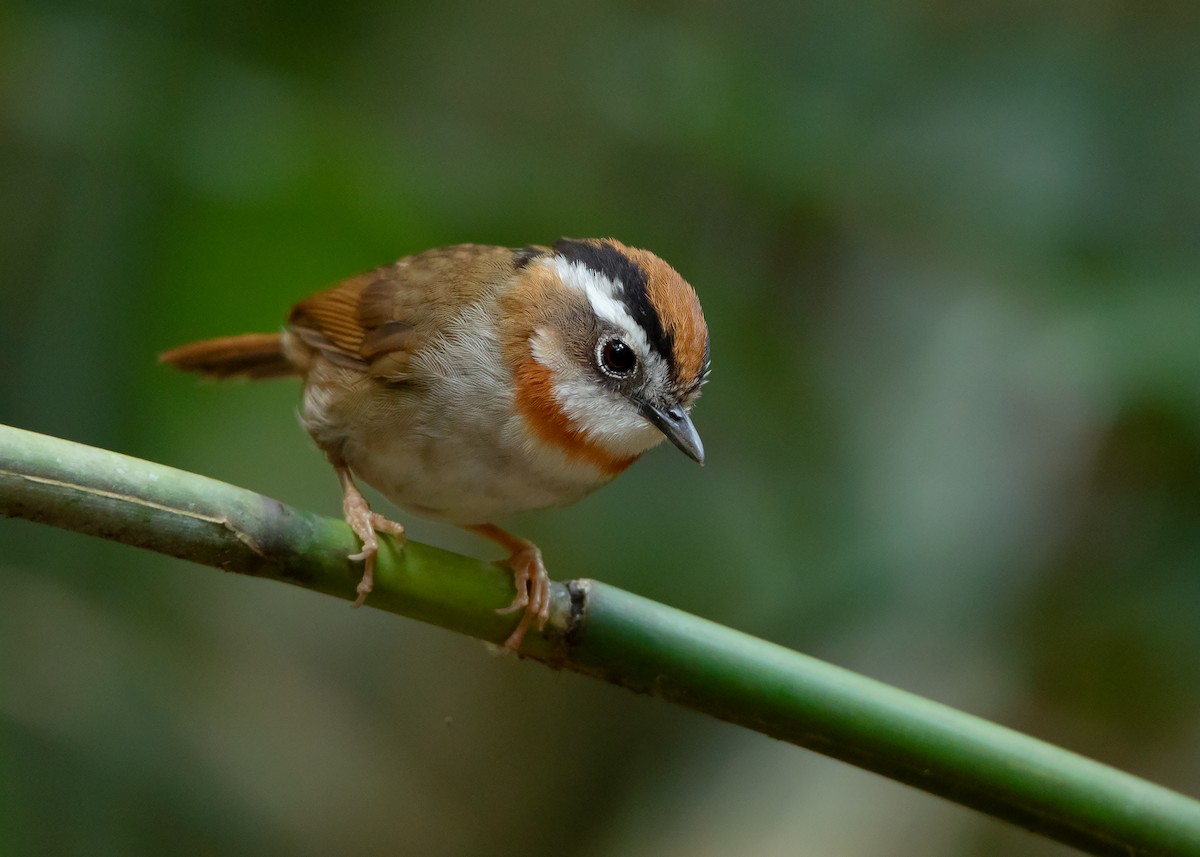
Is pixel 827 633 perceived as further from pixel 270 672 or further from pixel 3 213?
pixel 3 213

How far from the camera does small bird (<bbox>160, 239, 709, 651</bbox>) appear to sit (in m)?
2.98

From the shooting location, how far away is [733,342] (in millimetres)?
3732

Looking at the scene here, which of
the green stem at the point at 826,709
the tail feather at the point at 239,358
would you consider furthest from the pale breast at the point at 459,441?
the green stem at the point at 826,709

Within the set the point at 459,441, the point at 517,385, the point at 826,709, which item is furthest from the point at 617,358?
the point at 826,709

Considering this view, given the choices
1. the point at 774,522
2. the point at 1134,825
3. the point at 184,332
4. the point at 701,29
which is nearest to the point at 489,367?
the point at 184,332

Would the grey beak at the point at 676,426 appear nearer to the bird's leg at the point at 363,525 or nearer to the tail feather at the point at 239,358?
the bird's leg at the point at 363,525

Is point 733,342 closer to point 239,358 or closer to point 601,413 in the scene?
point 601,413

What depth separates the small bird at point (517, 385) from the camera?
2.98 metres

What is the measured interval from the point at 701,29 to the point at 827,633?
235cm

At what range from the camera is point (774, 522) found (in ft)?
12.5

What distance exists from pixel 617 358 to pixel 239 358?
158 centimetres

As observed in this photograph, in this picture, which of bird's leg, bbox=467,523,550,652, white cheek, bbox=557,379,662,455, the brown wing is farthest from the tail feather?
white cheek, bbox=557,379,662,455

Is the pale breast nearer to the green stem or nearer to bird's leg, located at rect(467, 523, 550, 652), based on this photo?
bird's leg, located at rect(467, 523, 550, 652)

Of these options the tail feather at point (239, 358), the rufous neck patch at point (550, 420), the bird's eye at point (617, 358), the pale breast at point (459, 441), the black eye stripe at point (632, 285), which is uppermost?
the black eye stripe at point (632, 285)
